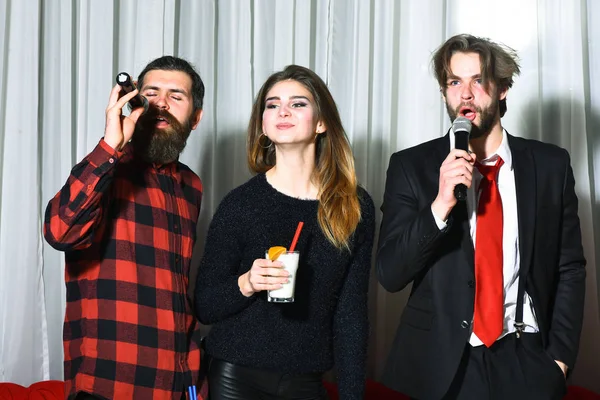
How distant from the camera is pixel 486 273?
2020 mm

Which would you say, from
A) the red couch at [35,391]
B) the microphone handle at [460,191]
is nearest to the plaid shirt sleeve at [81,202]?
the microphone handle at [460,191]

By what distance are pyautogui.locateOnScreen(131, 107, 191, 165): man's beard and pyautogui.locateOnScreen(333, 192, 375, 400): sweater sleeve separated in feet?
1.82

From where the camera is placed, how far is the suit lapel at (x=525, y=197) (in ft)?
6.78

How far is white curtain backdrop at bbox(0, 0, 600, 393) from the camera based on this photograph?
121 inches

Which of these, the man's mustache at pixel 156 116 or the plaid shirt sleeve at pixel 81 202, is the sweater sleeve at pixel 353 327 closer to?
the man's mustache at pixel 156 116

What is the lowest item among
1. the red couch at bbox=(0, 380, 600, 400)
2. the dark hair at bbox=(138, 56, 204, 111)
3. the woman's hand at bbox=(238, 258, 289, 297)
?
the red couch at bbox=(0, 380, 600, 400)

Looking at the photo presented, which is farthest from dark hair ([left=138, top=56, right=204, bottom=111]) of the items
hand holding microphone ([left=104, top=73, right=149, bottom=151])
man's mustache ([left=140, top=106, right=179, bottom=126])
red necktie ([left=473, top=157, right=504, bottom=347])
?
red necktie ([left=473, top=157, right=504, bottom=347])

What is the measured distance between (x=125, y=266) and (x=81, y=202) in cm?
23

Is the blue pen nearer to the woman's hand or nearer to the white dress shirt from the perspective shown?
the woman's hand

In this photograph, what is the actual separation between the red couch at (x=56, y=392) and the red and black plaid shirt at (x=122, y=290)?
33.3 inches

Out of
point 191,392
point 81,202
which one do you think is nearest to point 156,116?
point 81,202

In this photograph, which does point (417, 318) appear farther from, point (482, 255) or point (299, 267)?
point (299, 267)

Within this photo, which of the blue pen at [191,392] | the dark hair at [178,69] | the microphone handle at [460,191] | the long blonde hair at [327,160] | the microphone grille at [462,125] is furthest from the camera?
the dark hair at [178,69]

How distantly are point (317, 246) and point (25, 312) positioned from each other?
1401mm
